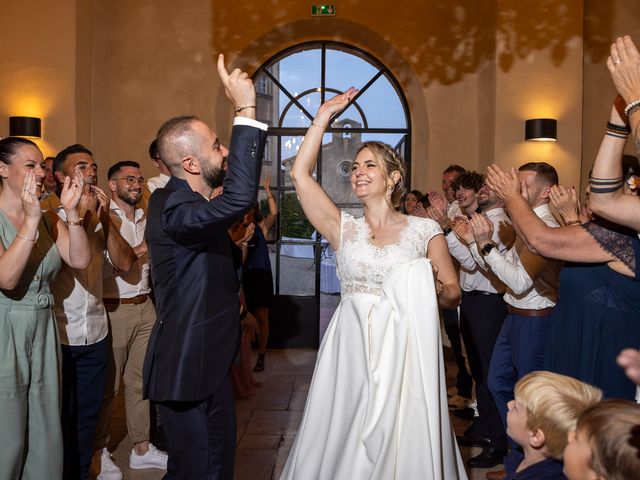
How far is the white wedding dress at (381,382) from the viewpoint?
7.66 ft

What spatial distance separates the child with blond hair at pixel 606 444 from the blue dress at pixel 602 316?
1.01 metres

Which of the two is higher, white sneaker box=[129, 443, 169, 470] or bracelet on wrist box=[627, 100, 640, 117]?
bracelet on wrist box=[627, 100, 640, 117]

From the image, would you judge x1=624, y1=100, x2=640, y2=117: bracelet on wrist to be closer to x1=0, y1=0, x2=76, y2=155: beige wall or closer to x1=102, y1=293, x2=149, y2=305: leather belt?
x1=102, y1=293, x2=149, y2=305: leather belt

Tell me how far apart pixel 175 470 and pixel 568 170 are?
17.7 feet

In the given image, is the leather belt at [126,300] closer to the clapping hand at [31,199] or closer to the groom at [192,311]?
the clapping hand at [31,199]

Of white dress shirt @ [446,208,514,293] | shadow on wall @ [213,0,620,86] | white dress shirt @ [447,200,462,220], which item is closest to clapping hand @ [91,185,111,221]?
white dress shirt @ [446,208,514,293]

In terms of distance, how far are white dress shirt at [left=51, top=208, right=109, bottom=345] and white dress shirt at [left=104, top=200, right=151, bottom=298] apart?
37 cm

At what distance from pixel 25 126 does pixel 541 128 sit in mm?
5104

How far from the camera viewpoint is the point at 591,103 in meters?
6.46

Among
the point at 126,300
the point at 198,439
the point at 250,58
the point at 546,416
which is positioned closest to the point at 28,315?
the point at 198,439

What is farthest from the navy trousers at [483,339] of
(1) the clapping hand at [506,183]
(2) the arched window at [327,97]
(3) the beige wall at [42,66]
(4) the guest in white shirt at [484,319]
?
(3) the beige wall at [42,66]

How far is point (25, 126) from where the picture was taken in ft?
20.6

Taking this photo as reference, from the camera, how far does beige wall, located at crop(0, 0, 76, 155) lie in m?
6.48

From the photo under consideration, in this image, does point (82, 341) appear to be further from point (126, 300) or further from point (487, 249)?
point (487, 249)
